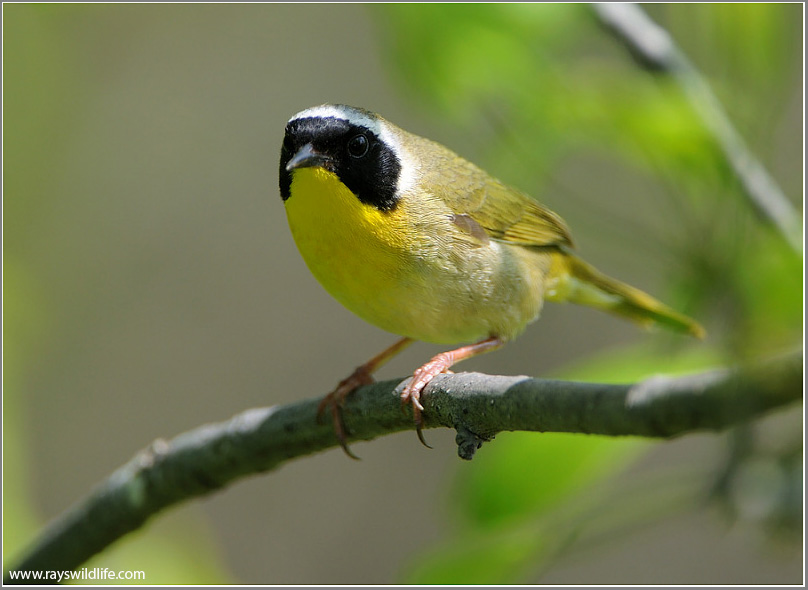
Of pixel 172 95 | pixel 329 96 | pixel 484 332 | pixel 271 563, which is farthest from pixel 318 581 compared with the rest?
pixel 172 95

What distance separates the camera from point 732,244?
2.38m

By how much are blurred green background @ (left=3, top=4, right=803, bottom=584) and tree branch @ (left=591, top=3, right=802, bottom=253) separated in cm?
6

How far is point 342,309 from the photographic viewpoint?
330 inches

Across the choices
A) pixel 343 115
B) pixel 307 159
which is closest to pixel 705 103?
pixel 343 115

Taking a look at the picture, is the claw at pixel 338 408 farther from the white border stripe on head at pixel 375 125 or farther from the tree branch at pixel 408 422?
the white border stripe on head at pixel 375 125

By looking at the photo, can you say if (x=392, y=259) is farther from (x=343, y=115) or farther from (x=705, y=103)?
(x=705, y=103)

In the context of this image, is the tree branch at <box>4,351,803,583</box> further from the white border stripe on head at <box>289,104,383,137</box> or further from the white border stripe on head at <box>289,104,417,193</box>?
the white border stripe on head at <box>289,104,383,137</box>

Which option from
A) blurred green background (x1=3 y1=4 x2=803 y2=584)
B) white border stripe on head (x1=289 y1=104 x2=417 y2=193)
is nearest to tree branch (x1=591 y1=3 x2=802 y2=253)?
blurred green background (x1=3 y1=4 x2=803 y2=584)

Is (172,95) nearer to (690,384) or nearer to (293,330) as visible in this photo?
(293,330)

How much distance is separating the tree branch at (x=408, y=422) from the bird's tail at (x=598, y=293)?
186 centimetres

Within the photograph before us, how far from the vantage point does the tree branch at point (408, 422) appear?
151 cm

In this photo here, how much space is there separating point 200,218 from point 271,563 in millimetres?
3614

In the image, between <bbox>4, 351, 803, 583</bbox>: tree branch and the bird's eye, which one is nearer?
<bbox>4, 351, 803, 583</bbox>: tree branch

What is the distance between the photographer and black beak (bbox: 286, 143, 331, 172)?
338 centimetres
